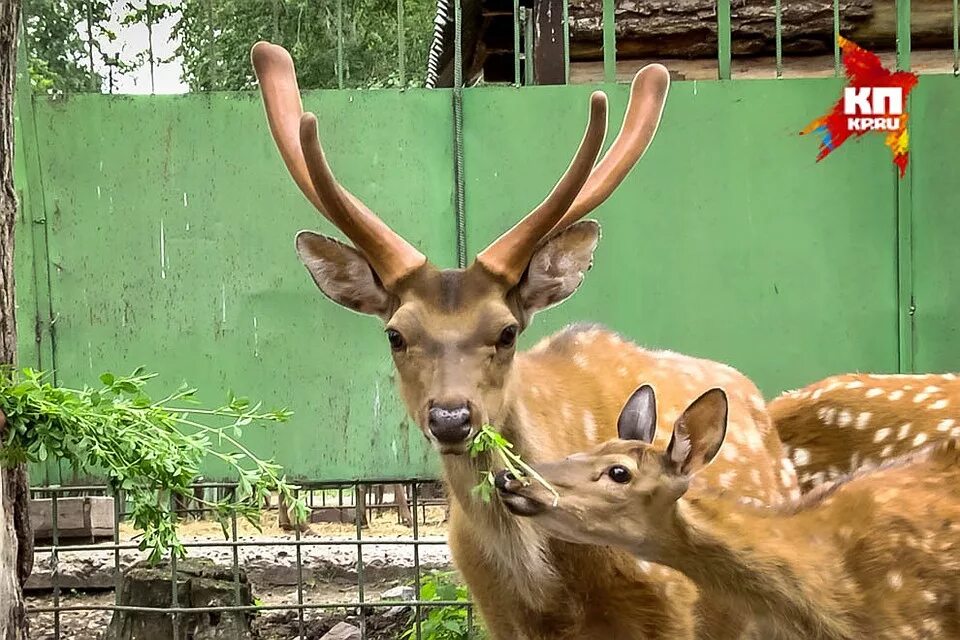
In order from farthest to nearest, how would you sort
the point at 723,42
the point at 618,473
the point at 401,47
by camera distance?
the point at 723,42 < the point at 401,47 < the point at 618,473

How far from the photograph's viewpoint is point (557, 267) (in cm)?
388

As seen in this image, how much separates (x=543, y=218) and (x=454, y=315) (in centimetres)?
43

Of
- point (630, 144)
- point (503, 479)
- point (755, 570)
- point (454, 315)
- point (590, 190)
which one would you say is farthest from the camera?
point (630, 144)

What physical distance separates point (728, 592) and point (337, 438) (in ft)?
8.66

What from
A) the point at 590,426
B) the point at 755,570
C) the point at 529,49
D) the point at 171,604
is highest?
the point at 529,49

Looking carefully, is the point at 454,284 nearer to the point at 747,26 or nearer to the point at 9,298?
the point at 9,298

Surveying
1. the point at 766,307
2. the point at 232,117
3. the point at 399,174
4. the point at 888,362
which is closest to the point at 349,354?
the point at 399,174

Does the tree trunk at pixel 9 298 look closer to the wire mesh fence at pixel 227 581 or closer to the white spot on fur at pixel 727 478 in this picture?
the wire mesh fence at pixel 227 581

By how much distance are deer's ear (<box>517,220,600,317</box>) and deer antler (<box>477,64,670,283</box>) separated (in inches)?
1.4

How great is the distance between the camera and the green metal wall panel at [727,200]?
6008mm

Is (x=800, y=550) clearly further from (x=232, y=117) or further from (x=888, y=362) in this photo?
(x=232, y=117)

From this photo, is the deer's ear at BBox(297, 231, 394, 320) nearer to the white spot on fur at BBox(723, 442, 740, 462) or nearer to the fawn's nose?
the fawn's nose

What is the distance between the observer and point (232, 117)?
600 centimetres

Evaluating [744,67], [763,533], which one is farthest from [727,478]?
[744,67]
